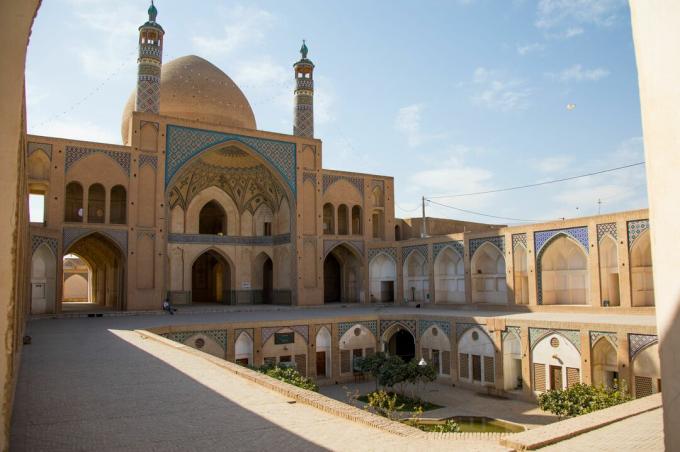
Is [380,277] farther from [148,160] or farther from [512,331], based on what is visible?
[148,160]

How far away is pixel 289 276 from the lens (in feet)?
65.1

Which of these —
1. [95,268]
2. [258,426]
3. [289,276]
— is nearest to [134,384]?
[258,426]

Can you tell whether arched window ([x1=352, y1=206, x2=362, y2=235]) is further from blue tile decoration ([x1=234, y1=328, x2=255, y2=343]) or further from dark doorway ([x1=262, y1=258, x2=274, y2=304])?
blue tile decoration ([x1=234, y1=328, x2=255, y2=343])

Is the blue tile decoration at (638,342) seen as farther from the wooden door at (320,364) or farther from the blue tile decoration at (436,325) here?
the wooden door at (320,364)

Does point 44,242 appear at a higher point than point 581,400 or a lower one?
higher

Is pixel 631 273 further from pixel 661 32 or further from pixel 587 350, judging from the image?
pixel 661 32

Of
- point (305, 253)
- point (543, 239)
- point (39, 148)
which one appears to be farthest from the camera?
point (305, 253)

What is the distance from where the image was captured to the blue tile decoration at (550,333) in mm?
11367

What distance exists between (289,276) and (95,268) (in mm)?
7719

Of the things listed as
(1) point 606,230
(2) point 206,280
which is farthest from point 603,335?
(2) point 206,280

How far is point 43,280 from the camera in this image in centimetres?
1498

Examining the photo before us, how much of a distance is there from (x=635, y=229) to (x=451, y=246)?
5.62m

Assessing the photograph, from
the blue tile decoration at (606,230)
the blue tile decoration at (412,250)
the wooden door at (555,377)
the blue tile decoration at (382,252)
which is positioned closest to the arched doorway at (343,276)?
the blue tile decoration at (382,252)

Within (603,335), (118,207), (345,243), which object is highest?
(118,207)
